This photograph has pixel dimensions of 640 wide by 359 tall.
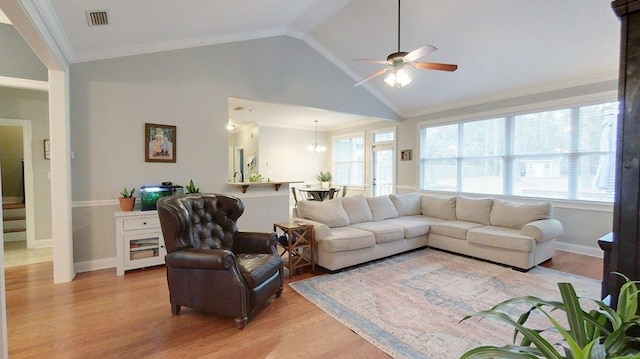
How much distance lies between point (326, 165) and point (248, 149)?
2.56 metres

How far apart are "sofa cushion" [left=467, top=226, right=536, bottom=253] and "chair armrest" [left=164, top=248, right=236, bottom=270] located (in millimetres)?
3320

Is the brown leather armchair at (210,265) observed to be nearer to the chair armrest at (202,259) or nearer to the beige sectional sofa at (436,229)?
the chair armrest at (202,259)

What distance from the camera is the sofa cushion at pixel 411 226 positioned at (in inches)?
172

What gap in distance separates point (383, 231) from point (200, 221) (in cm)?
236

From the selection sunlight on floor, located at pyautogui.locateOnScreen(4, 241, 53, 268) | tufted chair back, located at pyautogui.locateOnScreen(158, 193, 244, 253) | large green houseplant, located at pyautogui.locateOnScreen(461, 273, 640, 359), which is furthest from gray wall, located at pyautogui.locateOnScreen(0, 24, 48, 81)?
large green houseplant, located at pyautogui.locateOnScreen(461, 273, 640, 359)

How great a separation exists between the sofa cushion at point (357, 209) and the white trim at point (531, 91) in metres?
3.10

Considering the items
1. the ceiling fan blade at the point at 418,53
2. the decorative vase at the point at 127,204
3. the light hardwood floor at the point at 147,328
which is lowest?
the light hardwood floor at the point at 147,328

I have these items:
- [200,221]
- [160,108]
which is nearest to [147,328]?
[200,221]

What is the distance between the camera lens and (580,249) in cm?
456

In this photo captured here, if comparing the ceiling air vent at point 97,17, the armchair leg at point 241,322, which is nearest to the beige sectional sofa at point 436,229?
the armchair leg at point 241,322

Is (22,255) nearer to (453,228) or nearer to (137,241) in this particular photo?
(137,241)

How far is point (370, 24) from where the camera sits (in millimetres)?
4684

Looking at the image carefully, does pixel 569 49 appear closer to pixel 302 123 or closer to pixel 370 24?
pixel 370 24

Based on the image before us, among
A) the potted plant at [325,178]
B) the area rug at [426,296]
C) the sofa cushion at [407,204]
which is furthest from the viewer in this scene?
the potted plant at [325,178]
